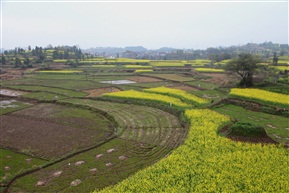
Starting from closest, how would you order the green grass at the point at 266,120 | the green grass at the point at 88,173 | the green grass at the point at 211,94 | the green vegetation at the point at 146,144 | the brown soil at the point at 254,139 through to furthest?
the green vegetation at the point at 146,144 < the green grass at the point at 88,173 < the brown soil at the point at 254,139 < the green grass at the point at 266,120 < the green grass at the point at 211,94

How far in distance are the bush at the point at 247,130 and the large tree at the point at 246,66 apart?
72.5 feet

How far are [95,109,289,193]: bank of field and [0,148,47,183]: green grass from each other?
6.91m

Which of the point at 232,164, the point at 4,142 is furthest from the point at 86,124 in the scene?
the point at 232,164

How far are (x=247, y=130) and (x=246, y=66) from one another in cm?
2287

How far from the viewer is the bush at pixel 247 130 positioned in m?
19.0

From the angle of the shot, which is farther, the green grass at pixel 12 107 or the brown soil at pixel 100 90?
the brown soil at pixel 100 90

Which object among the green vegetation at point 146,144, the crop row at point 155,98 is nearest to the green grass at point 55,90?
the green vegetation at point 146,144

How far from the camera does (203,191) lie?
12.1 meters

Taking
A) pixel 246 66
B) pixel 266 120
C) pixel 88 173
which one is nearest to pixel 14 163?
pixel 88 173

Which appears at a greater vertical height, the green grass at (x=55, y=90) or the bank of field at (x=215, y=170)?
the green grass at (x=55, y=90)

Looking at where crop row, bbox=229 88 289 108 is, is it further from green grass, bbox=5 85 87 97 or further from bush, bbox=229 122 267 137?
green grass, bbox=5 85 87 97

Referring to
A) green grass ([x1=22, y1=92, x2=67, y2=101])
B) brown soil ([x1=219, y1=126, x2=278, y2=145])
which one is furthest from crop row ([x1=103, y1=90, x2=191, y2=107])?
brown soil ([x1=219, y1=126, x2=278, y2=145])

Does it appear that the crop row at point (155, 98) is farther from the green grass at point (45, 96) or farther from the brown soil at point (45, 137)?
the brown soil at point (45, 137)

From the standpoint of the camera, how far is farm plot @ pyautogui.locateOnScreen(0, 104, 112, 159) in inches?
768
